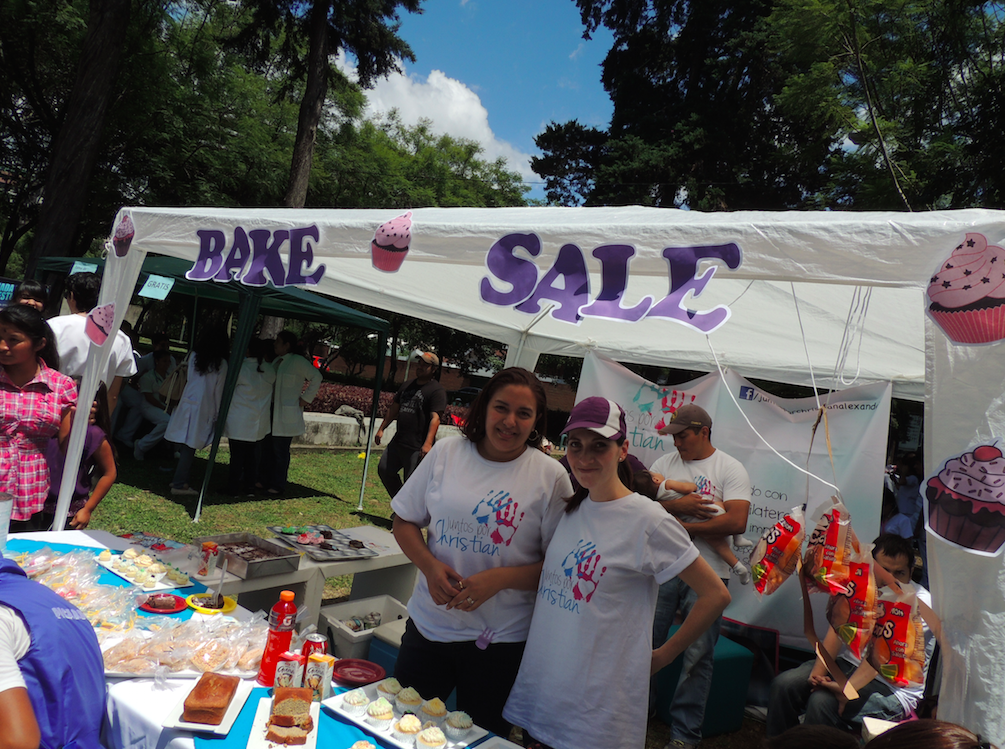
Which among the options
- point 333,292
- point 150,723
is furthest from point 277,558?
point 333,292

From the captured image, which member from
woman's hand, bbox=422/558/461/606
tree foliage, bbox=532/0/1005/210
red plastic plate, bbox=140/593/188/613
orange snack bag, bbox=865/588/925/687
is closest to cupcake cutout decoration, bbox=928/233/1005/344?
orange snack bag, bbox=865/588/925/687

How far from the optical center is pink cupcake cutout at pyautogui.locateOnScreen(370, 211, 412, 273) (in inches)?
101

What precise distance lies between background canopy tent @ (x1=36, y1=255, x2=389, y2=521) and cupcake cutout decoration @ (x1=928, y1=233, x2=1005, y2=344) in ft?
17.1

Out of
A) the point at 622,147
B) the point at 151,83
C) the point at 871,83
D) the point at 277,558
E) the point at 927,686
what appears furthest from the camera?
the point at 622,147

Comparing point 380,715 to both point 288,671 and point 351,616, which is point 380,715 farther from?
point 351,616

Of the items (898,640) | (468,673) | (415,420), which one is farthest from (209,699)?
(415,420)

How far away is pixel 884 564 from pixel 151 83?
48.4 ft

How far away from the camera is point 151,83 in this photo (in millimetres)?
12562

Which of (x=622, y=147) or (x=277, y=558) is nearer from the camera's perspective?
(x=277, y=558)

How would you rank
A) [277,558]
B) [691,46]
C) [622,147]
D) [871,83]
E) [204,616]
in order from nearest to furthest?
[204,616], [277,558], [871,83], [622,147], [691,46]

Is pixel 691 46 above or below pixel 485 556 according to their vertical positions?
above

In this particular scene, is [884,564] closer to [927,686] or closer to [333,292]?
[927,686]

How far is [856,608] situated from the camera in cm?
208

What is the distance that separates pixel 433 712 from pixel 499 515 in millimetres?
599
